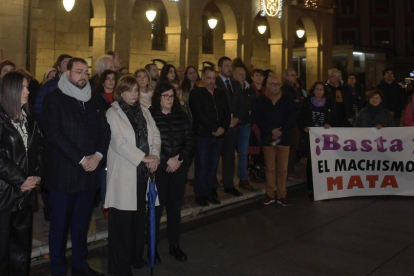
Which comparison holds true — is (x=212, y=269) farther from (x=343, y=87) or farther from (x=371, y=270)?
(x=343, y=87)

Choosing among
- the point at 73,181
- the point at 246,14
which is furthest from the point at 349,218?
the point at 246,14

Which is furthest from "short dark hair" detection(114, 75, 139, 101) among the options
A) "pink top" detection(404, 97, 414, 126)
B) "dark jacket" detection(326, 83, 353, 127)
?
"pink top" detection(404, 97, 414, 126)

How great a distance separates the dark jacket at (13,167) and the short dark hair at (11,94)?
0.08 m

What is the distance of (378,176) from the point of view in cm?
977

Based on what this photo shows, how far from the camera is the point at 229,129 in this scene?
368 inches

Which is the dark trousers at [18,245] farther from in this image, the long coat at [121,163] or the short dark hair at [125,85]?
the short dark hair at [125,85]

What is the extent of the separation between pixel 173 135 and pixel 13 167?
6.51 feet

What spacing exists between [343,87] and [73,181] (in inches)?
297

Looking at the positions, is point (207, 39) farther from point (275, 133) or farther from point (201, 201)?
point (201, 201)

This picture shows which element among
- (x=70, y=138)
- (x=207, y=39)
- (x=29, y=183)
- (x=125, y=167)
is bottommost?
(x=29, y=183)

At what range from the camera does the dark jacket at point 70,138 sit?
509 centimetres

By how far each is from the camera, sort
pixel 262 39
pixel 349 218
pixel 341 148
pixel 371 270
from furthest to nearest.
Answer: pixel 262 39, pixel 341 148, pixel 349 218, pixel 371 270

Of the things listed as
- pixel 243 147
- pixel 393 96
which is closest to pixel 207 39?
pixel 393 96

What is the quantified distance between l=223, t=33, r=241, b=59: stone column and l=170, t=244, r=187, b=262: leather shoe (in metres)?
16.9
